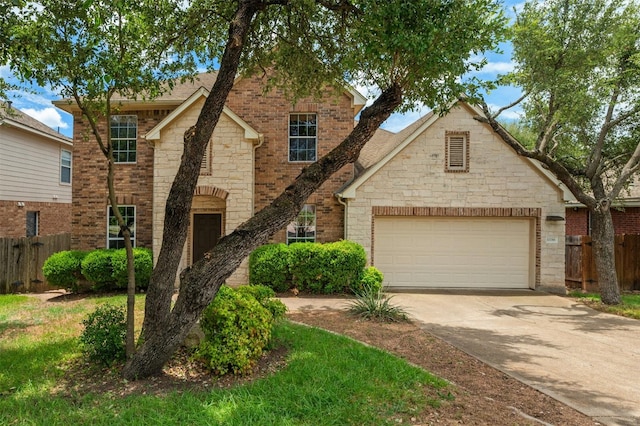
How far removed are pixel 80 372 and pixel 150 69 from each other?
463 centimetres

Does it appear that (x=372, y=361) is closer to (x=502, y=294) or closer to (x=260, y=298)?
(x=260, y=298)

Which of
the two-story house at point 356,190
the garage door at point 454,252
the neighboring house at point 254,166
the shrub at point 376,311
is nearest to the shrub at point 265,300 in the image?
the shrub at point 376,311

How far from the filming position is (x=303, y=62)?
8.14 meters

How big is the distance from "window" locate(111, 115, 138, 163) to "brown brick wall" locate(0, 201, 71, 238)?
592cm

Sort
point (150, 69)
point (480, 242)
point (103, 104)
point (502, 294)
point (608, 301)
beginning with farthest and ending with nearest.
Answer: point (480, 242), point (502, 294), point (608, 301), point (150, 69), point (103, 104)

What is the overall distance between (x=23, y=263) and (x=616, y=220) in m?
23.0

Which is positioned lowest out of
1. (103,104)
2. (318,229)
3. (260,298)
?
(260,298)

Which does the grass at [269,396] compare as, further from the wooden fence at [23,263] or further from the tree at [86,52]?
the wooden fence at [23,263]

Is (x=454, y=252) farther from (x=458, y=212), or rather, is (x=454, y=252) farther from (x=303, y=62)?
(x=303, y=62)

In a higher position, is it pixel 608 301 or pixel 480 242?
pixel 480 242

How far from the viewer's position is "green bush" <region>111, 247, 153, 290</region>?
1085 centimetres

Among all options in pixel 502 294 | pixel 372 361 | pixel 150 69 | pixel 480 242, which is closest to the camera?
pixel 372 361

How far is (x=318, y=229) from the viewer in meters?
12.8

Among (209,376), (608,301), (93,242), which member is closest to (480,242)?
(608,301)
